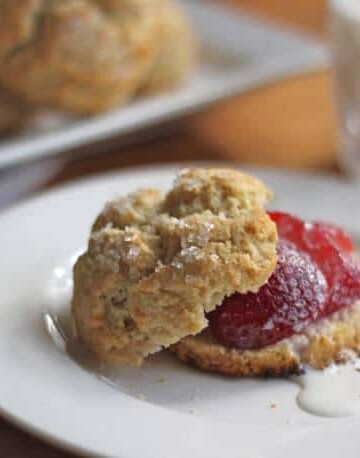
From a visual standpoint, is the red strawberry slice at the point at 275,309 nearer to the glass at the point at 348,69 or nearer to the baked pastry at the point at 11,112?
the glass at the point at 348,69

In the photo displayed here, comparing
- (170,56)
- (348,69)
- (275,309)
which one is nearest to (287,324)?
(275,309)

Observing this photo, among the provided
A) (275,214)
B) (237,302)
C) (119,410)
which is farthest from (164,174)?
(119,410)

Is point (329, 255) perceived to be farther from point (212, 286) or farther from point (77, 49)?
point (77, 49)

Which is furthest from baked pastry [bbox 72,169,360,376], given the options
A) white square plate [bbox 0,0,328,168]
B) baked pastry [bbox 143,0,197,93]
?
baked pastry [bbox 143,0,197,93]

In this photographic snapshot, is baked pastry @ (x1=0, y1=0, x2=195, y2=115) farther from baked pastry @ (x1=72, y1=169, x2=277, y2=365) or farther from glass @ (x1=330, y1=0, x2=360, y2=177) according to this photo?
baked pastry @ (x1=72, y1=169, x2=277, y2=365)

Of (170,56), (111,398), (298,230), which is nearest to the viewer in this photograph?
(111,398)

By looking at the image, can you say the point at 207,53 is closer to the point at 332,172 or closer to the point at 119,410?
the point at 332,172
